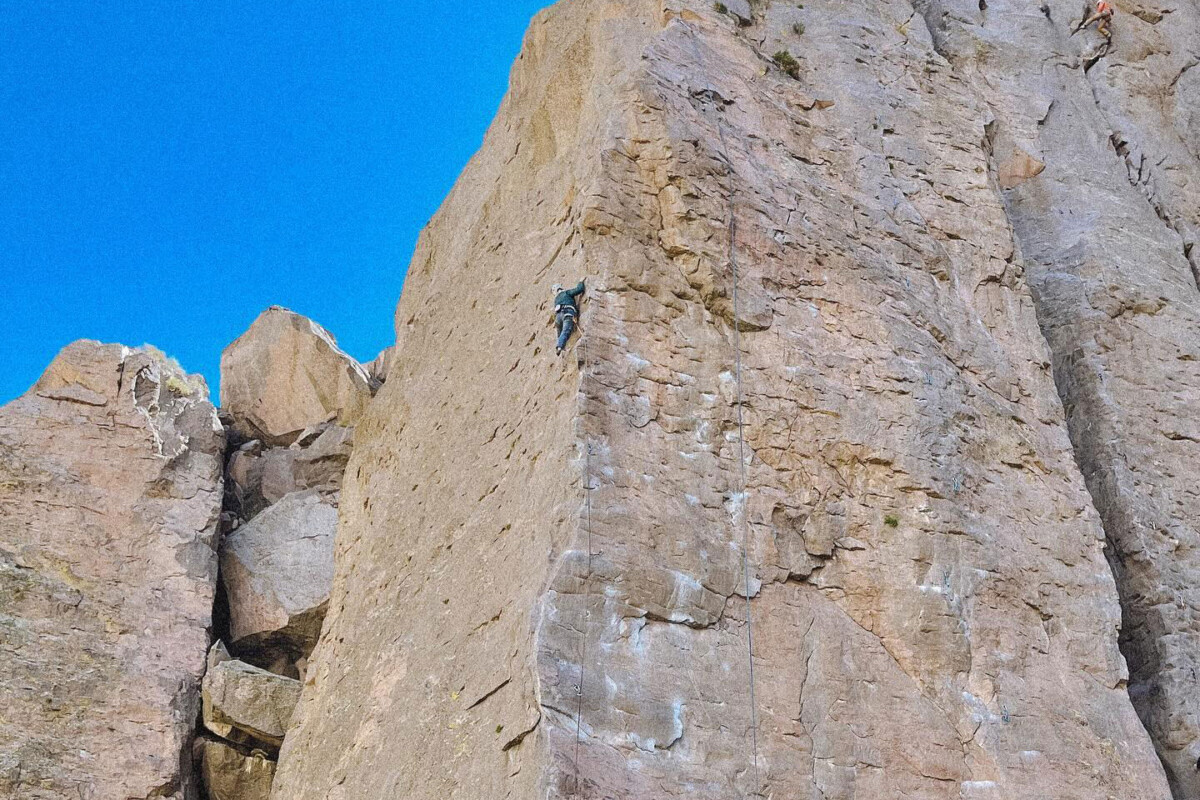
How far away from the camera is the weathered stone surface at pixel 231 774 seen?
11594 mm

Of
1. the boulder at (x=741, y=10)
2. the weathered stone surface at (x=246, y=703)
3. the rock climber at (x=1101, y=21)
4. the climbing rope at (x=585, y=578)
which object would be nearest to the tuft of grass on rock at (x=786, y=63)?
the boulder at (x=741, y=10)

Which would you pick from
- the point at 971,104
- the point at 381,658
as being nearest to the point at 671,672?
the point at 381,658

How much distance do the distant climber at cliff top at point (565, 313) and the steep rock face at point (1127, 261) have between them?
4.98 m

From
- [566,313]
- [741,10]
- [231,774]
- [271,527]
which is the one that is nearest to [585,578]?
[566,313]

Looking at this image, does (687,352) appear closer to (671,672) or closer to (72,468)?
(671,672)

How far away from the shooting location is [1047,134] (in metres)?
13.4

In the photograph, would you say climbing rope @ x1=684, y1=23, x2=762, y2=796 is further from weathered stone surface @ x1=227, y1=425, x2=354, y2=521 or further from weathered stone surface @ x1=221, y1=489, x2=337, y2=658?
weathered stone surface @ x1=227, y1=425, x2=354, y2=521

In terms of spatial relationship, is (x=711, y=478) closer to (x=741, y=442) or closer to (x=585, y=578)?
(x=741, y=442)

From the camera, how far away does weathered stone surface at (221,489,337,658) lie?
1316cm

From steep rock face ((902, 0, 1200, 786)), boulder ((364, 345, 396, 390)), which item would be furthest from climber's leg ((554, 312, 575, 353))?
boulder ((364, 345, 396, 390))

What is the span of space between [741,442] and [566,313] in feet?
4.74

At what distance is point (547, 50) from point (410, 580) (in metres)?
5.14

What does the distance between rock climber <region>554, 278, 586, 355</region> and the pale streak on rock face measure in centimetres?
16

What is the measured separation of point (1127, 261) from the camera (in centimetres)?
1223
